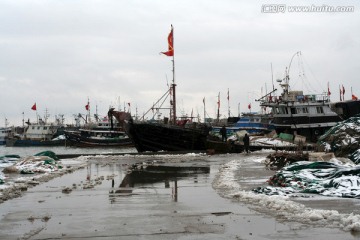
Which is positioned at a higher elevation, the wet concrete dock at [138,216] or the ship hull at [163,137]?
the ship hull at [163,137]

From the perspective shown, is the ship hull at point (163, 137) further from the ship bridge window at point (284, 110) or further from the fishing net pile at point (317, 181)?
the fishing net pile at point (317, 181)

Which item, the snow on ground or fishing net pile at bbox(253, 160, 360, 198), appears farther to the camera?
fishing net pile at bbox(253, 160, 360, 198)

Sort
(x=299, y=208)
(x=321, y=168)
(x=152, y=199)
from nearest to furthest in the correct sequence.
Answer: (x=299, y=208)
(x=152, y=199)
(x=321, y=168)

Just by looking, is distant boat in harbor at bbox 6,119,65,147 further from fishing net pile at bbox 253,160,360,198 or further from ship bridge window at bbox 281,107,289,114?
fishing net pile at bbox 253,160,360,198

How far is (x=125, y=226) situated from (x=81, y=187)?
5.77 metres

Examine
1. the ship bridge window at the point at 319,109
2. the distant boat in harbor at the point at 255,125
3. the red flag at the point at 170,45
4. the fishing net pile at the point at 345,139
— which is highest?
the red flag at the point at 170,45

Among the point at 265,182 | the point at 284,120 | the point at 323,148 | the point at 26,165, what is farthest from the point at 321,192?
the point at 284,120

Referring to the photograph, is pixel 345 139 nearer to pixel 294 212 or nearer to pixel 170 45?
pixel 294 212

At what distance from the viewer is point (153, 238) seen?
21.1 feet

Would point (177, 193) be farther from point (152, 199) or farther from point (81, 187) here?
point (81, 187)

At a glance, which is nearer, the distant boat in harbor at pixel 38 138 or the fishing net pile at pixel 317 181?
the fishing net pile at pixel 317 181

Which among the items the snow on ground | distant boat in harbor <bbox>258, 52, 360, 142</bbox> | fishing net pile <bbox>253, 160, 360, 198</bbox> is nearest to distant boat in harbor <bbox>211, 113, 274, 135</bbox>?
distant boat in harbor <bbox>258, 52, 360, 142</bbox>

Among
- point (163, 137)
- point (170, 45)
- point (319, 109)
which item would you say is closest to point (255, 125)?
point (319, 109)

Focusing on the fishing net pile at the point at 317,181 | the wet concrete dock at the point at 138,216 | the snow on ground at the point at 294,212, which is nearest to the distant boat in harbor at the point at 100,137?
the wet concrete dock at the point at 138,216
